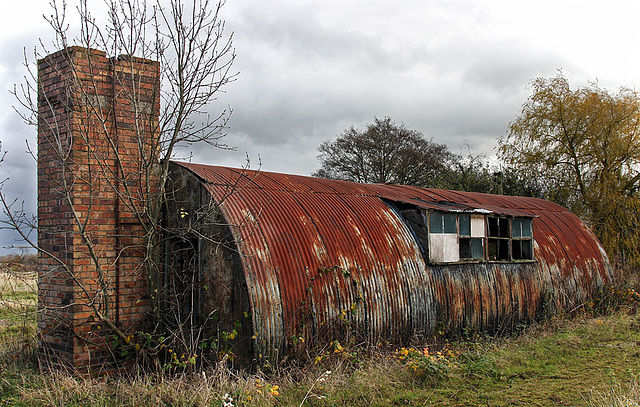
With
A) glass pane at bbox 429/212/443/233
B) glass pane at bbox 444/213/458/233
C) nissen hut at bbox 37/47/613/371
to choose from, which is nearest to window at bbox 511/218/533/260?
glass pane at bbox 444/213/458/233

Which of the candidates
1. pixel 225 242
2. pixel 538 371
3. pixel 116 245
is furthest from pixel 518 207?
pixel 116 245

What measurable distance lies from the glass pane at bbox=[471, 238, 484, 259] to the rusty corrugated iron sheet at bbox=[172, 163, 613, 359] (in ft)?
0.64

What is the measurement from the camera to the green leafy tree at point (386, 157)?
40375mm

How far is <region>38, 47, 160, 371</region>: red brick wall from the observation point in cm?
818

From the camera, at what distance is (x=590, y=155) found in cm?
2428

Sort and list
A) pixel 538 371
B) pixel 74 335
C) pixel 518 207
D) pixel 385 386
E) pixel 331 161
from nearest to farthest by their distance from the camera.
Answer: pixel 385 386 → pixel 74 335 → pixel 538 371 → pixel 518 207 → pixel 331 161

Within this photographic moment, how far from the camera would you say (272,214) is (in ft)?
29.8

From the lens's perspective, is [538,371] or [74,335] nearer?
[74,335]

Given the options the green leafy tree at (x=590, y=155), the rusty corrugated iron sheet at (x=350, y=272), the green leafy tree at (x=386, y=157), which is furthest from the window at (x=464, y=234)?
the green leafy tree at (x=386, y=157)

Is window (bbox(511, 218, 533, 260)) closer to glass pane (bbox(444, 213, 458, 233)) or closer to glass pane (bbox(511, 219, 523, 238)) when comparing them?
glass pane (bbox(511, 219, 523, 238))

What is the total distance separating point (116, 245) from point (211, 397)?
10.9 ft

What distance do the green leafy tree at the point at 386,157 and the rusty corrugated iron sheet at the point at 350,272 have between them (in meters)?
26.9

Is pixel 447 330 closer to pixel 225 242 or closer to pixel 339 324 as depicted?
pixel 339 324

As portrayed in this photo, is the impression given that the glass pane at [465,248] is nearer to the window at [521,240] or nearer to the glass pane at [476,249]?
the glass pane at [476,249]
